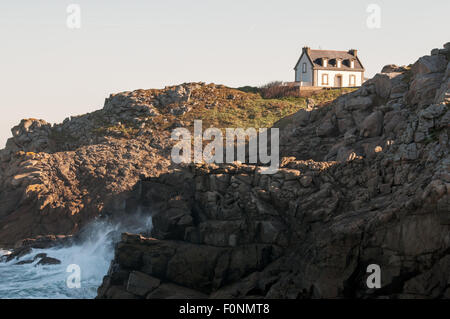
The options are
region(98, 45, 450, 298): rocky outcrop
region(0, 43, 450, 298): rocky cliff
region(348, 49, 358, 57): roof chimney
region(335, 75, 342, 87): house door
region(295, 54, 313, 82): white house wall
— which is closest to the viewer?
region(98, 45, 450, 298): rocky outcrop

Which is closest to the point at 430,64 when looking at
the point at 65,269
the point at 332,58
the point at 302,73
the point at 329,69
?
the point at 65,269

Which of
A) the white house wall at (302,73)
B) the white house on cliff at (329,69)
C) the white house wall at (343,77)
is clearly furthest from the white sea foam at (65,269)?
the white house wall at (343,77)

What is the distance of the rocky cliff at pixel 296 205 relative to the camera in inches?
838

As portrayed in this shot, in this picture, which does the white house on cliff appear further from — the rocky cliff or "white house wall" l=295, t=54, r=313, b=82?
the rocky cliff

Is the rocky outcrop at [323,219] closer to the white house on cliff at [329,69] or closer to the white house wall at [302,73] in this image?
the white house on cliff at [329,69]

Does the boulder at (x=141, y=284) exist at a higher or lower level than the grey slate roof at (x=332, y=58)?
lower

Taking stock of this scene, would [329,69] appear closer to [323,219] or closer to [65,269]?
[323,219]

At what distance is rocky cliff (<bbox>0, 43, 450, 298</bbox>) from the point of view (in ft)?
69.8

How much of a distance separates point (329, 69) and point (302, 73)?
3393 millimetres

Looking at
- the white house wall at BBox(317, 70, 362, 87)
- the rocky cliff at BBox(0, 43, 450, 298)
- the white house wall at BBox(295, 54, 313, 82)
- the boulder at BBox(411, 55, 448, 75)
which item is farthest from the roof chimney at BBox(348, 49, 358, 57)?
the boulder at BBox(411, 55, 448, 75)

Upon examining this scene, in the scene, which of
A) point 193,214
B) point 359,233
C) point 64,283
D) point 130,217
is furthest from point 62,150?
point 359,233

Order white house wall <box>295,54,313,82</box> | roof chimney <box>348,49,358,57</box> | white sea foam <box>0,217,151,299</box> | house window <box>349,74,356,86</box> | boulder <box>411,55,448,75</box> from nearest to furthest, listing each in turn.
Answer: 1. white sea foam <box>0,217,151,299</box>
2. boulder <box>411,55,448,75</box>
3. white house wall <box>295,54,313,82</box>
4. house window <box>349,74,356,86</box>
5. roof chimney <box>348,49,358,57</box>

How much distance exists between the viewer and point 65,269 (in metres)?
33.0

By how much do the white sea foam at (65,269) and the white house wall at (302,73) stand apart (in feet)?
108
